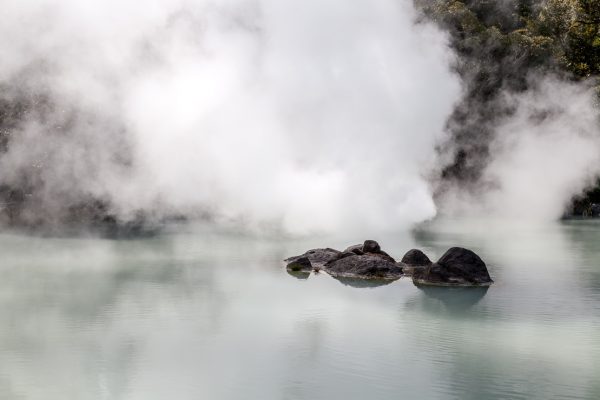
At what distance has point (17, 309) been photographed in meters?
21.5

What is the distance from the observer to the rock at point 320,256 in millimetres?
27992

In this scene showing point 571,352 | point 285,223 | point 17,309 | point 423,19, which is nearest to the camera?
Answer: point 571,352

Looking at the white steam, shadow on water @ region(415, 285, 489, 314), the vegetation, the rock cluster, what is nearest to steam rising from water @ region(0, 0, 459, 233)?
the rock cluster

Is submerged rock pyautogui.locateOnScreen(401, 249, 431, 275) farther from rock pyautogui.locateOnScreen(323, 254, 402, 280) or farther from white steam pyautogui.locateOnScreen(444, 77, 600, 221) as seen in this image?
white steam pyautogui.locateOnScreen(444, 77, 600, 221)

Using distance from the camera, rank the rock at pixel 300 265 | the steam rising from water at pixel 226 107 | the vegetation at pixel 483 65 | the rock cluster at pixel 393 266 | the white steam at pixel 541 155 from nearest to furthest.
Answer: the rock cluster at pixel 393 266 < the rock at pixel 300 265 < the steam rising from water at pixel 226 107 < the white steam at pixel 541 155 < the vegetation at pixel 483 65

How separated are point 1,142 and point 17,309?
22.8 meters

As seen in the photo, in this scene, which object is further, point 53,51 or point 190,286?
point 53,51

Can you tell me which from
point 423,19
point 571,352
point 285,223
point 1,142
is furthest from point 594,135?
point 571,352

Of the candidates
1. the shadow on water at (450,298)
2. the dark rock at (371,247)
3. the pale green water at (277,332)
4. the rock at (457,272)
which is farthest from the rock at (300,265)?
the shadow on water at (450,298)

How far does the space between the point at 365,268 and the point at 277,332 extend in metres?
7.73

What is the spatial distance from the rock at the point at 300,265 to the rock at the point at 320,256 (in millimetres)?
570

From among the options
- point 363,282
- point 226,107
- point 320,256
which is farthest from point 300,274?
point 226,107

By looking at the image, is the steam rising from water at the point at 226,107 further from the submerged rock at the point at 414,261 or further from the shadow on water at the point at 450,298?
the shadow on water at the point at 450,298

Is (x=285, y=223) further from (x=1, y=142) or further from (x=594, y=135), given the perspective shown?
(x=594, y=135)
